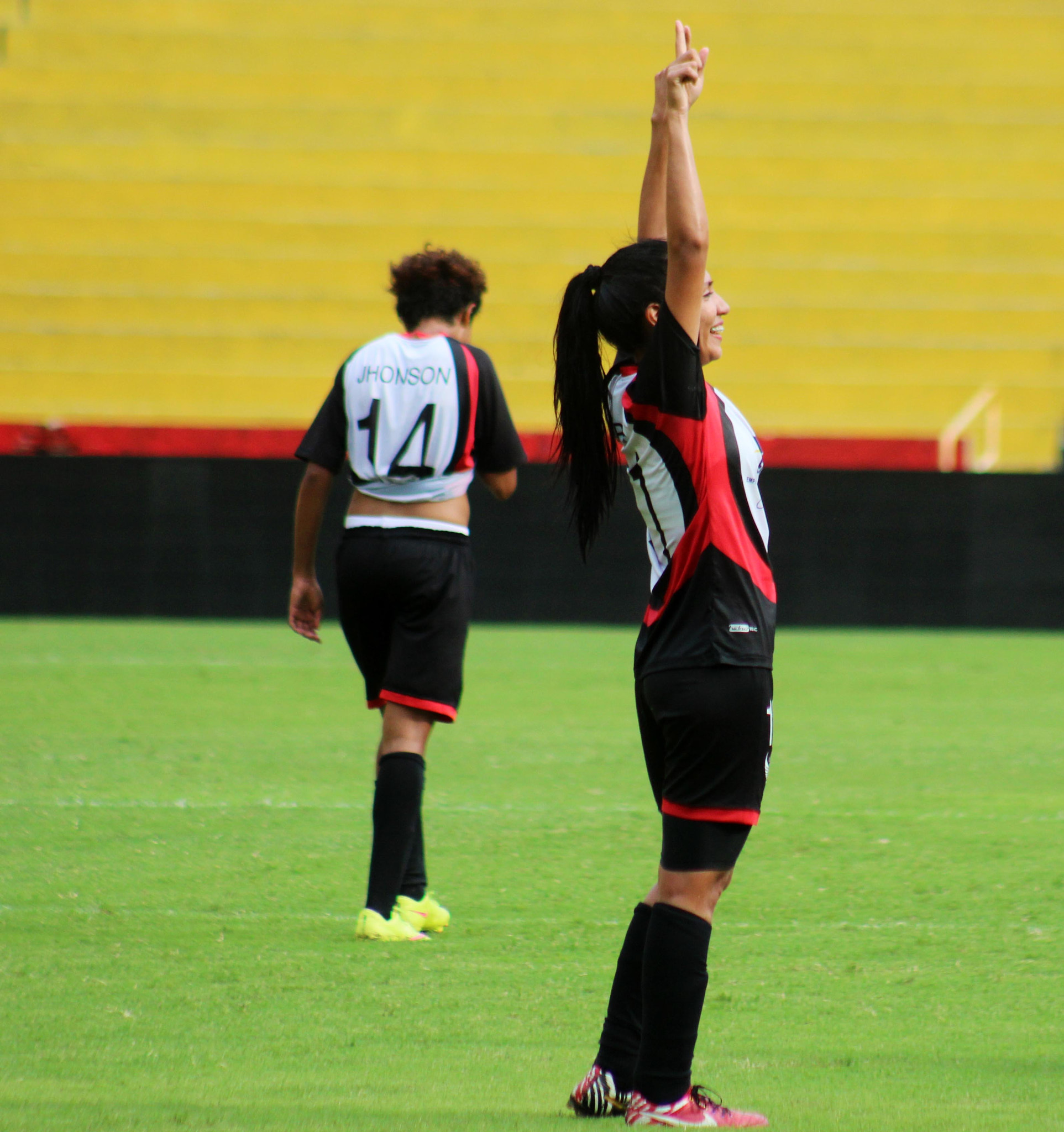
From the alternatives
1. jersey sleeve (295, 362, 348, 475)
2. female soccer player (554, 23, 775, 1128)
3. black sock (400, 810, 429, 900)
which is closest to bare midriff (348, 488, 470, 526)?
jersey sleeve (295, 362, 348, 475)

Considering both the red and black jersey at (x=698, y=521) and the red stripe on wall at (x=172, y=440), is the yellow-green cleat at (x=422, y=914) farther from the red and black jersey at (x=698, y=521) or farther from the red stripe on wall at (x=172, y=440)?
the red stripe on wall at (x=172, y=440)

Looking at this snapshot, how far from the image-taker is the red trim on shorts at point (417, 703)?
4262 millimetres

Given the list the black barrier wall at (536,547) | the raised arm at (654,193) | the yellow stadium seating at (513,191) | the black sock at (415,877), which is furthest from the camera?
the yellow stadium seating at (513,191)

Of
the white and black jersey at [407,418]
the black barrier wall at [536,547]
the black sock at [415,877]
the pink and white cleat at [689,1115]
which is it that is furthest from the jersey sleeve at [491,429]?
the black barrier wall at [536,547]

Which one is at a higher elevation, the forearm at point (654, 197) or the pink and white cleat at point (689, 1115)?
the forearm at point (654, 197)

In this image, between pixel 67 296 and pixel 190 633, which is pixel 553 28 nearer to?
pixel 67 296

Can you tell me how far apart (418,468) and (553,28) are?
63.3ft

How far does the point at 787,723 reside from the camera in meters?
8.29

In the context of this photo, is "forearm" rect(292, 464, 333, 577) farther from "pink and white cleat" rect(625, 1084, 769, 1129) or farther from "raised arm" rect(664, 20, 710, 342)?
"pink and white cleat" rect(625, 1084, 769, 1129)

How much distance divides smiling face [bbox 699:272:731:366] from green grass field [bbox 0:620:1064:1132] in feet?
4.27

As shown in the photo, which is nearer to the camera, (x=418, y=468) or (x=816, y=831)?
(x=418, y=468)

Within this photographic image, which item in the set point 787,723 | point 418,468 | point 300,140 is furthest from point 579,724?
point 300,140

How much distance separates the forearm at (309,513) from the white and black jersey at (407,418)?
38 mm

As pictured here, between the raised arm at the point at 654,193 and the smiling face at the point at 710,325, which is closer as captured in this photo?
the smiling face at the point at 710,325
